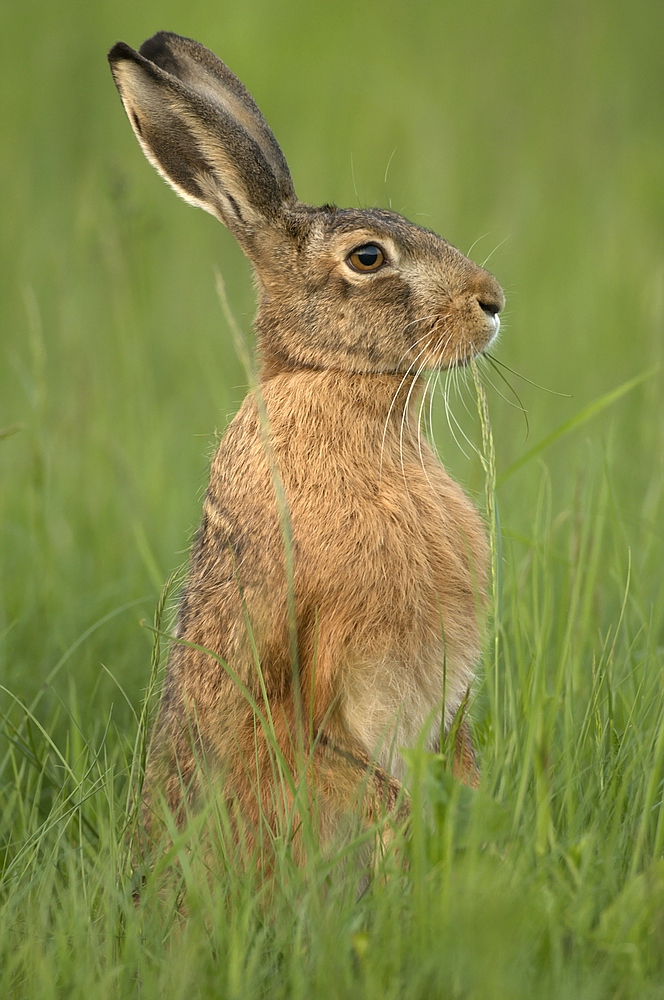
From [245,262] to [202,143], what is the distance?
15.2 ft

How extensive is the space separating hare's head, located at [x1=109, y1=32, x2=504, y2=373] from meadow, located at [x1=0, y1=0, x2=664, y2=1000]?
0.46 m

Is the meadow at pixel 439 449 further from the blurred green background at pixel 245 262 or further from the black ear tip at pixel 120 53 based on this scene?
the black ear tip at pixel 120 53

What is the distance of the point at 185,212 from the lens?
9008 mm

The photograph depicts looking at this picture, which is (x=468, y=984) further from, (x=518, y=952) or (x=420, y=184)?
(x=420, y=184)

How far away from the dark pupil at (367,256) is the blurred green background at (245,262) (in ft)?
2.10

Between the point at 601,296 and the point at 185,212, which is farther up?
the point at 185,212

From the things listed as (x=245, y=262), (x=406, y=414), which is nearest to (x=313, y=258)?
(x=406, y=414)

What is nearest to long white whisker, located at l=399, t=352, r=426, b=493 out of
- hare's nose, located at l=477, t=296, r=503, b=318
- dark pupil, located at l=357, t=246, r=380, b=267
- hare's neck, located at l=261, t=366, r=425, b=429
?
hare's neck, located at l=261, t=366, r=425, b=429

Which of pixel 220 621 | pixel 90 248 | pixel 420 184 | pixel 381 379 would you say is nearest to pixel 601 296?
pixel 420 184

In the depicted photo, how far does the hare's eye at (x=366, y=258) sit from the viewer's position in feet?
12.1

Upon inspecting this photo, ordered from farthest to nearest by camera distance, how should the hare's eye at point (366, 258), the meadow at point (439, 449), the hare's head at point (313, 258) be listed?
1. the hare's eye at point (366, 258)
2. the hare's head at point (313, 258)
3. the meadow at point (439, 449)

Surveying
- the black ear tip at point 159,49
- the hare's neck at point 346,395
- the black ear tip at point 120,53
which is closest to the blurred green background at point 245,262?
the hare's neck at point 346,395

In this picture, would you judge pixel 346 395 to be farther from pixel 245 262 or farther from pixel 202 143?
pixel 245 262

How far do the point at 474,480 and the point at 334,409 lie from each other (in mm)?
1445
